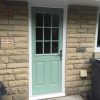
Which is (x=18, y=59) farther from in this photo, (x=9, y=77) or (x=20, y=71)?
(x=9, y=77)

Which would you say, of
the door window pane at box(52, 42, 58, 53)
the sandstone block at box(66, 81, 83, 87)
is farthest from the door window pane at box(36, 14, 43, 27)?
the sandstone block at box(66, 81, 83, 87)

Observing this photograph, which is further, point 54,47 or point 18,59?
point 54,47

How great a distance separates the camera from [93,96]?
4434 mm

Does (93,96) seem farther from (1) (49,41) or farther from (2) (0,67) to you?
(2) (0,67)

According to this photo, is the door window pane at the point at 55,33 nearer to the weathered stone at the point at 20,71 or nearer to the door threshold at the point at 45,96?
the weathered stone at the point at 20,71

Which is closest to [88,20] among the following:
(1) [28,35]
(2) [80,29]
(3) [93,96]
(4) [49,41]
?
(2) [80,29]

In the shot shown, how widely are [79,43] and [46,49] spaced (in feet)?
2.63

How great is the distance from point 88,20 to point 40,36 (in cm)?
122

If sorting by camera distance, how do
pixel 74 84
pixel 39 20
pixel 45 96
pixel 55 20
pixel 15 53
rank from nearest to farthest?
pixel 15 53, pixel 39 20, pixel 55 20, pixel 45 96, pixel 74 84

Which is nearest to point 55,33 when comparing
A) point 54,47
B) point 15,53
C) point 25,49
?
point 54,47

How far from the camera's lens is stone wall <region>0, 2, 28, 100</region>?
403 centimetres

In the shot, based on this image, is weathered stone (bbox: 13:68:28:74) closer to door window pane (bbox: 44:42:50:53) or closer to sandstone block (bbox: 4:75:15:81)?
sandstone block (bbox: 4:75:15:81)

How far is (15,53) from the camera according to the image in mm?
4133

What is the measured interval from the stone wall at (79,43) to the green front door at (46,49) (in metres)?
0.23
